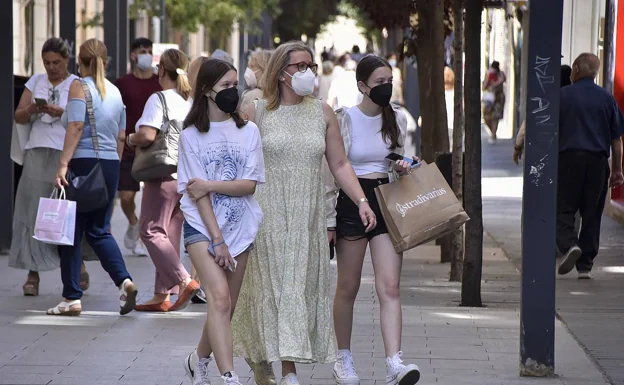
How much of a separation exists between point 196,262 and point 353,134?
1.13 meters

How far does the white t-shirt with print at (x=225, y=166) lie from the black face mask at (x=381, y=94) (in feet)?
2.51

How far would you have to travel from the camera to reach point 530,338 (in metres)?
6.81

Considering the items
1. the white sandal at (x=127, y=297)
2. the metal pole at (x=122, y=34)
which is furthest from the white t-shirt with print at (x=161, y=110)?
the metal pole at (x=122, y=34)

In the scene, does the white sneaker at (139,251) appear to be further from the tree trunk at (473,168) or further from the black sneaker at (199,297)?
the tree trunk at (473,168)

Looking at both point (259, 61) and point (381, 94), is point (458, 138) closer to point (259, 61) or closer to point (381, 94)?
point (259, 61)

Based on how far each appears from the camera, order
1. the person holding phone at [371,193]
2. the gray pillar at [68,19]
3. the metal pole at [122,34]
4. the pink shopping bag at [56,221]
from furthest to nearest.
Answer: the metal pole at [122,34] < the gray pillar at [68,19] < the pink shopping bag at [56,221] < the person holding phone at [371,193]

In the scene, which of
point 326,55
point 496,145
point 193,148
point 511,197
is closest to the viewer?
point 193,148

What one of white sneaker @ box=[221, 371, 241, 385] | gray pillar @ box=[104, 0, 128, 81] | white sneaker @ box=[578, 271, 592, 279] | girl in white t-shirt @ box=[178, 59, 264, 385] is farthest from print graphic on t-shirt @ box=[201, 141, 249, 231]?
gray pillar @ box=[104, 0, 128, 81]

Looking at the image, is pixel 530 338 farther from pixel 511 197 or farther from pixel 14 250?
pixel 511 197

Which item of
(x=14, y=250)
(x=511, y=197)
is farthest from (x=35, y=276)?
(x=511, y=197)

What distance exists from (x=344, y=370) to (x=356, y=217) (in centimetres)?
78

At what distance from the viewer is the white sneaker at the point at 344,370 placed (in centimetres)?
672

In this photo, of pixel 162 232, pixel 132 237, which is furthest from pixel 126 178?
pixel 162 232

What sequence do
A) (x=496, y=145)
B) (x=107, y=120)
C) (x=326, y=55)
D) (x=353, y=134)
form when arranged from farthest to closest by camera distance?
(x=326, y=55) < (x=496, y=145) < (x=107, y=120) < (x=353, y=134)
